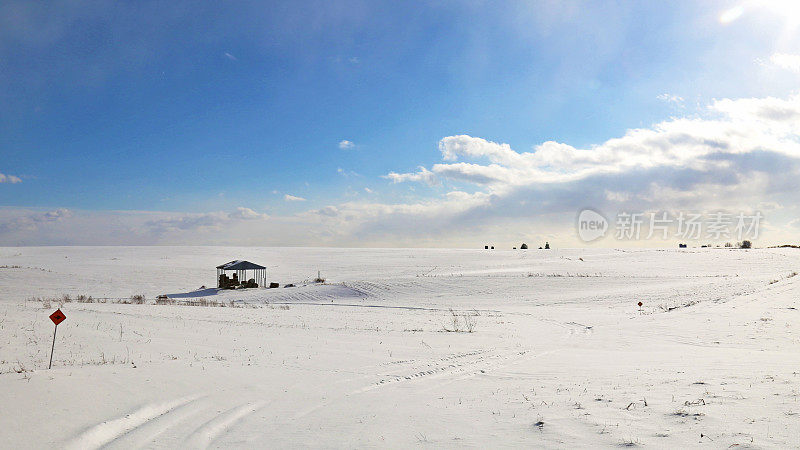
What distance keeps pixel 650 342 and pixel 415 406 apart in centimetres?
1100

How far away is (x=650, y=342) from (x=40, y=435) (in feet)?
51.3

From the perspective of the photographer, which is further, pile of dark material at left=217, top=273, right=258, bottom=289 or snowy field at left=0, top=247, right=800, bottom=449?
pile of dark material at left=217, top=273, right=258, bottom=289

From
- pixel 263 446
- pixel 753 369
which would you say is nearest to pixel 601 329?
pixel 753 369

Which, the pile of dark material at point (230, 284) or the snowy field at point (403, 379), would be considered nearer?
the snowy field at point (403, 379)

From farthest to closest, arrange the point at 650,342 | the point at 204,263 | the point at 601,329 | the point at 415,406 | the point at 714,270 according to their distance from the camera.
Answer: the point at 204,263, the point at 714,270, the point at 601,329, the point at 650,342, the point at 415,406

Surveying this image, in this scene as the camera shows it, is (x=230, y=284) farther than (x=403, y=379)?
Yes

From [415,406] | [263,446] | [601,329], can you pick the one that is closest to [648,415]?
[415,406]

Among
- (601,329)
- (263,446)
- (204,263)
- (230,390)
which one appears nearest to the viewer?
(263,446)

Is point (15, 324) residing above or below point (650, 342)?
above

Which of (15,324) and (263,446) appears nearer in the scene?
(263,446)

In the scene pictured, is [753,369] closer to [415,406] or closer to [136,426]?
[415,406]

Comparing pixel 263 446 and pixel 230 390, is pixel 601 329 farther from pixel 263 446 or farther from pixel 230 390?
pixel 263 446

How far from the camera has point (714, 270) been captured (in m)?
49.6

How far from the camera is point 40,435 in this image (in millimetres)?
6391
